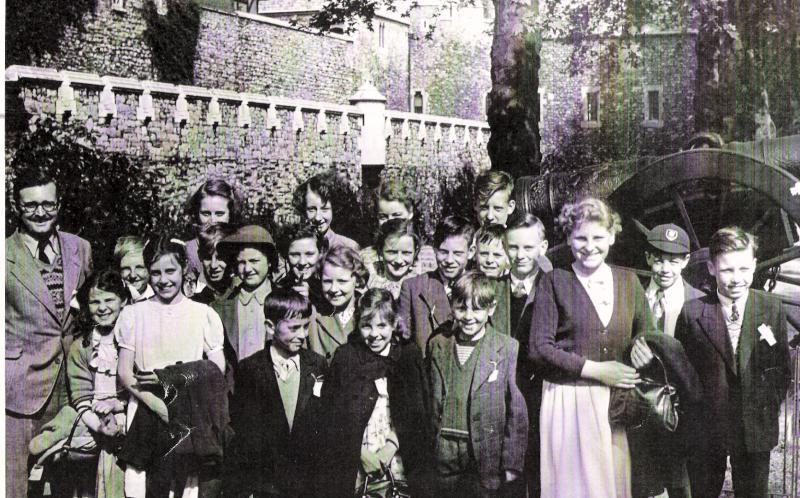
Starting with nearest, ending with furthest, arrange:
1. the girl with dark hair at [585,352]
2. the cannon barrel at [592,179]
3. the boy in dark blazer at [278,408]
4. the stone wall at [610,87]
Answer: the girl with dark hair at [585,352] < the cannon barrel at [592,179] < the boy in dark blazer at [278,408] < the stone wall at [610,87]

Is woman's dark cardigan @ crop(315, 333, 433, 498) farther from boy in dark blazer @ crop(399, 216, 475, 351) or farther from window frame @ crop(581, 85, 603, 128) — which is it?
window frame @ crop(581, 85, 603, 128)

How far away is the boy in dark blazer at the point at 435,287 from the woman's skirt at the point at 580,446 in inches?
26.3

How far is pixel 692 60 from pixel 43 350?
380 centimetres

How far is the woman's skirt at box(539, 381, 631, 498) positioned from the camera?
17.9 ft

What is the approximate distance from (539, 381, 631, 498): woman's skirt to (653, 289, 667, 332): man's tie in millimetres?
424

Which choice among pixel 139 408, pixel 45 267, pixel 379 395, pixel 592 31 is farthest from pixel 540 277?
pixel 45 267

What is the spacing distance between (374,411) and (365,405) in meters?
0.06

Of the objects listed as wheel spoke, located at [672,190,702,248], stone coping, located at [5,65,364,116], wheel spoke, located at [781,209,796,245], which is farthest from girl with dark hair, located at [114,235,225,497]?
wheel spoke, located at [781,209,796,245]

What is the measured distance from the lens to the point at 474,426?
5461mm

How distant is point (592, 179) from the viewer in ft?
18.2

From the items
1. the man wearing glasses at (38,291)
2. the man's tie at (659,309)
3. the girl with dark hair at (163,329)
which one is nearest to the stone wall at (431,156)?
the man's tie at (659,309)

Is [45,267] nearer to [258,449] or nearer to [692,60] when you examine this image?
[258,449]

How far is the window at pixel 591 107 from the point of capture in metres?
5.74

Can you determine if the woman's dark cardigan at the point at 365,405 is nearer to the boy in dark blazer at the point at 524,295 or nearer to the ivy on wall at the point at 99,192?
the boy in dark blazer at the point at 524,295
